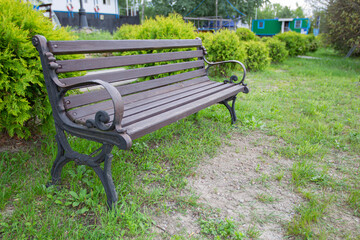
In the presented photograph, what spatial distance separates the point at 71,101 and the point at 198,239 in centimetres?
136

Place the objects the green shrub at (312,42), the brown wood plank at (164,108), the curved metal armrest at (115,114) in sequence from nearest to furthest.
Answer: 1. the curved metal armrest at (115,114)
2. the brown wood plank at (164,108)
3. the green shrub at (312,42)

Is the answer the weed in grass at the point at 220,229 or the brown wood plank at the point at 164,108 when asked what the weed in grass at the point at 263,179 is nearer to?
the weed in grass at the point at 220,229

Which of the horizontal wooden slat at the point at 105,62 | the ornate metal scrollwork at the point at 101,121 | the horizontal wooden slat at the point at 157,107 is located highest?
the horizontal wooden slat at the point at 105,62

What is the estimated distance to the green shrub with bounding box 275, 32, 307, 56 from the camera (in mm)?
12848

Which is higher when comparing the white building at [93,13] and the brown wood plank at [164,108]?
the white building at [93,13]

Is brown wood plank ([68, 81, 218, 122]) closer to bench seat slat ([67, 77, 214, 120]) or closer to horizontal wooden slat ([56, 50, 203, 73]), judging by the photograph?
bench seat slat ([67, 77, 214, 120])

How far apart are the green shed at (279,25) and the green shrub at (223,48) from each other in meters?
24.9

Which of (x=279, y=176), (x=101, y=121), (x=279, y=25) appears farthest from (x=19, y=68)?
(x=279, y=25)

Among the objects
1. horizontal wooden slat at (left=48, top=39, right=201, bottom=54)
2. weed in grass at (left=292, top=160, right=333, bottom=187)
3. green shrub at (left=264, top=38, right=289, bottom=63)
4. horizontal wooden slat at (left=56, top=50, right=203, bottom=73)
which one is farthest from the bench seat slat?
green shrub at (left=264, top=38, right=289, bottom=63)

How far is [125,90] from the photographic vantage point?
2.59 meters

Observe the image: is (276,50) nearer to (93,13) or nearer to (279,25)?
(93,13)

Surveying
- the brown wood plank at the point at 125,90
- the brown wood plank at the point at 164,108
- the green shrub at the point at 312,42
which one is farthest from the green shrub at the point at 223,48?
the green shrub at the point at 312,42

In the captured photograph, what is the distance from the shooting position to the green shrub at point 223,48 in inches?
260

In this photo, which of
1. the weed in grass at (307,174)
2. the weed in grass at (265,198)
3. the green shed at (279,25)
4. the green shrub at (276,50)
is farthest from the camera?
the green shed at (279,25)
